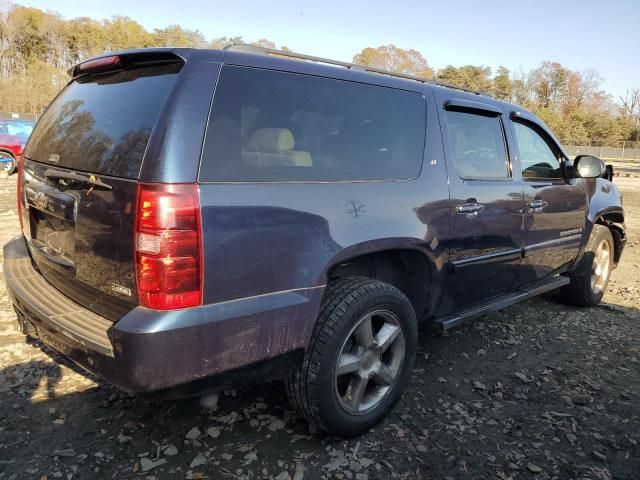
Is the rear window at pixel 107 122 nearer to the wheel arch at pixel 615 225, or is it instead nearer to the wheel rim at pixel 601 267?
the wheel arch at pixel 615 225

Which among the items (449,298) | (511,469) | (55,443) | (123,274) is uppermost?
(123,274)

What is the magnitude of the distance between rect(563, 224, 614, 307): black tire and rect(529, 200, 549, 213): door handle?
1197 mm

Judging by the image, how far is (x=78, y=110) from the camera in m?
2.50

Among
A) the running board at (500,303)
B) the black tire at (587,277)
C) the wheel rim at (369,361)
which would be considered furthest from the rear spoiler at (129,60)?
the black tire at (587,277)

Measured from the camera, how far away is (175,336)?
1836 millimetres

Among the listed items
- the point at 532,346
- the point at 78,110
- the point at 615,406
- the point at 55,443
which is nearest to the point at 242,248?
the point at 78,110

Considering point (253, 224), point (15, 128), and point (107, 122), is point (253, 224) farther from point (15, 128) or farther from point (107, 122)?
point (15, 128)

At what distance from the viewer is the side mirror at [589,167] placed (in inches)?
160

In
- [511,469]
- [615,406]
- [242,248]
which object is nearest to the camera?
[242,248]

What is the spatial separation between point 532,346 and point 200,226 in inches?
122

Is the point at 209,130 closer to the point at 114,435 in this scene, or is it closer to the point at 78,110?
the point at 78,110

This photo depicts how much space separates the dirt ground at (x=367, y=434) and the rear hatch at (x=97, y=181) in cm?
77

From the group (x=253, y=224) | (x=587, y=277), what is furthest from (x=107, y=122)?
(x=587, y=277)

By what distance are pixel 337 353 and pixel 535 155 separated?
267 centimetres
